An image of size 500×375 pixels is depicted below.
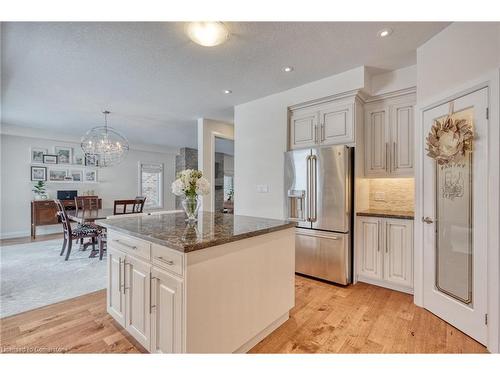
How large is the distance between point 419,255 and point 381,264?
1.71 ft

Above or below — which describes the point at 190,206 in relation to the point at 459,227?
Answer: above

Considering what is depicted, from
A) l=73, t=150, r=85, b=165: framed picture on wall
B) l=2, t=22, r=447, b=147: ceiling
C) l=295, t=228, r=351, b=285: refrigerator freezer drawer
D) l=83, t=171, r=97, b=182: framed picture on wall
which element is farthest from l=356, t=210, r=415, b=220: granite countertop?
l=73, t=150, r=85, b=165: framed picture on wall

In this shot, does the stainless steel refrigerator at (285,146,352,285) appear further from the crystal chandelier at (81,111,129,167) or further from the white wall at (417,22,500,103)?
the crystal chandelier at (81,111,129,167)

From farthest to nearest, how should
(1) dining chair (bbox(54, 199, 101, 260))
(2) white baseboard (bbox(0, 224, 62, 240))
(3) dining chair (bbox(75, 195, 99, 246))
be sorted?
(2) white baseboard (bbox(0, 224, 62, 240)), (3) dining chair (bbox(75, 195, 99, 246)), (1) dining chair (bbox(54, 199, 101, 260))

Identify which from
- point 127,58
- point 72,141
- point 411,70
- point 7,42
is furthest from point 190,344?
point 72,141

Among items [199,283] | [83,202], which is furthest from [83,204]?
[199,283]

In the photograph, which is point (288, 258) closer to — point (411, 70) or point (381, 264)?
point (381, 264)

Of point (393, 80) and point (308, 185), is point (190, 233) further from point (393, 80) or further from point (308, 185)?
point (393, 80)

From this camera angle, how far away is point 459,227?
200 cm

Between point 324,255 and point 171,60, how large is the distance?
292cm

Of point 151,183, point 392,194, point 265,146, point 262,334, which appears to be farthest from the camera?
point 151,183

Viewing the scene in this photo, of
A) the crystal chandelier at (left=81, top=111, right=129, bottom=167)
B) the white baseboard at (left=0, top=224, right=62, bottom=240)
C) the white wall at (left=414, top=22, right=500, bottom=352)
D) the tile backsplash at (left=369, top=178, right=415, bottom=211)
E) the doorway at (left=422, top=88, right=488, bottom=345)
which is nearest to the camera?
the white wall at (left=414, top=22, right=500, bottom=352)

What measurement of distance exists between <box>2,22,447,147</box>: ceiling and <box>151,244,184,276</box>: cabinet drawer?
1.87 meters

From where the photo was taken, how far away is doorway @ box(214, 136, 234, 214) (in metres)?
7.41
